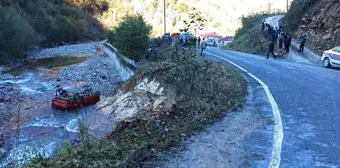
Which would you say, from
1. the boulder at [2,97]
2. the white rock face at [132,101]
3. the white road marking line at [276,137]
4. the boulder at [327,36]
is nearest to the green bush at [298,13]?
the boulder at [327,36]

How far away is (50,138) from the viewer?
15.7m

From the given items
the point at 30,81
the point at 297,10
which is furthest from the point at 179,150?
the point at 297,10

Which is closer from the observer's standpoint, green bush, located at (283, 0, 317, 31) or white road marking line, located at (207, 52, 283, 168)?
white road marking line, located at (207, 52, 283, 168)

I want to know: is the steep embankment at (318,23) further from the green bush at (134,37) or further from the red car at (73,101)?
the red car at (73,101)

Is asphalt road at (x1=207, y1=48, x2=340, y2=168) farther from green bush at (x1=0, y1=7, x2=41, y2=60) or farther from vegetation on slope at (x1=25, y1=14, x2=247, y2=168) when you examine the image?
green bush at (x1=0, y1=7, x2=41, y2=60)

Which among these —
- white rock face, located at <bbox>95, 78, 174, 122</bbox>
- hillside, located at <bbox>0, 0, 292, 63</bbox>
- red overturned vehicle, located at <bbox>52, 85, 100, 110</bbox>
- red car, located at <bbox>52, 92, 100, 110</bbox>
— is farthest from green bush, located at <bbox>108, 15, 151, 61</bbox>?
hillside, located at <bbox>0, 0, 292, 63</bbox>

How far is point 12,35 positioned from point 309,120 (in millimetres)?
40744

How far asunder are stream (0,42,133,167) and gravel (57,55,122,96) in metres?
1.11

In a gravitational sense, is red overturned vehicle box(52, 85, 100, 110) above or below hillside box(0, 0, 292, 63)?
below

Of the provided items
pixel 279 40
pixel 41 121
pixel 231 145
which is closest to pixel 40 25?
pixel 279 40

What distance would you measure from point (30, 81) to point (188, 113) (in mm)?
26873

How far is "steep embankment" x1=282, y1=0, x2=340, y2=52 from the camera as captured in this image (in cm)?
2736

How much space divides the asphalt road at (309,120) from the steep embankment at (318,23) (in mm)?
15510

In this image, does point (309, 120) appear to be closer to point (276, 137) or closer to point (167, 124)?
point (276, 137)
